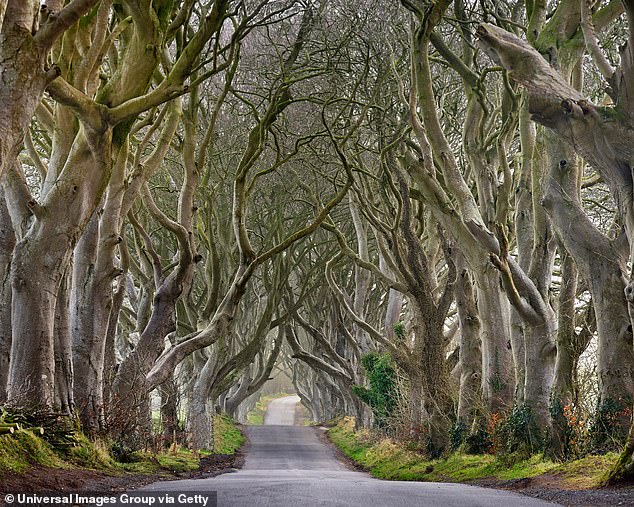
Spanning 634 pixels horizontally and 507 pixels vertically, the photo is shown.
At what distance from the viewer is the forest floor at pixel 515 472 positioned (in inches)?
315

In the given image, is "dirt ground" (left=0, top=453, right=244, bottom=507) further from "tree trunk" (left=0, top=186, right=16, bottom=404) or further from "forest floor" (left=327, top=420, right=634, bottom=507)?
"forest floor" (left=327, top=420, right=634, bottom=507)

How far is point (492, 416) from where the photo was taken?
14.2 metres

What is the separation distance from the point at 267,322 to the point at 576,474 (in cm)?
1571

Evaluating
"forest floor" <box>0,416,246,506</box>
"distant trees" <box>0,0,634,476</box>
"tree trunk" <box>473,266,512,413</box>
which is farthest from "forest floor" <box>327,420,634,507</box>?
"forest floor" <box>0,416,246,506</box>

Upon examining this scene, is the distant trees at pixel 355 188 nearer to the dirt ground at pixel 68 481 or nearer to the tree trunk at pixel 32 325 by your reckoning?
the tree trunk at pixel 32 325

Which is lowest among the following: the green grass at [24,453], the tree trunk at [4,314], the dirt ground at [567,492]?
the dirt ground at [567,492]

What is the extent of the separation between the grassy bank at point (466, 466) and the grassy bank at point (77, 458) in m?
4.64

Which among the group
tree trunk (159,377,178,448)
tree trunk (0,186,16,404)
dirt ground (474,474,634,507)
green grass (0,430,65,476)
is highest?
tree trunk (0,186,16,404)

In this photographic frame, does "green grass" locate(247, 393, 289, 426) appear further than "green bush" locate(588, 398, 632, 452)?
Yes

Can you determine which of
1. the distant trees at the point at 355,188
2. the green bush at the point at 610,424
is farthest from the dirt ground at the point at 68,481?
the green bush at the point at 610,424

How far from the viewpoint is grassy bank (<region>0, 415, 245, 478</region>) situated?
7.99 metres

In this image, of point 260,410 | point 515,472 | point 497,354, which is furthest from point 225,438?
point 260,410

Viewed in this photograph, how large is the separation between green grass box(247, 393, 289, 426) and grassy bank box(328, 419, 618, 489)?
1258 inches

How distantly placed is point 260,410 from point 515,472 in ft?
197
